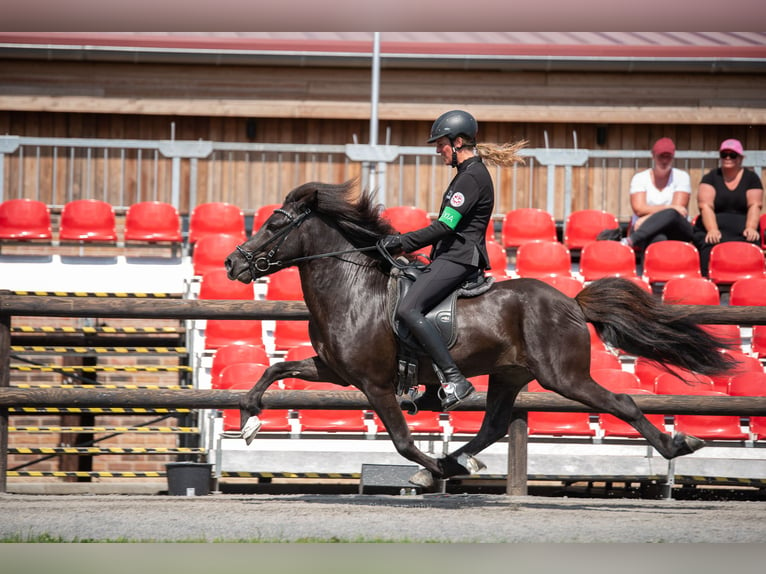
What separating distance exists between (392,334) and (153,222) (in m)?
6.95

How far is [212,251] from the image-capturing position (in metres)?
11.4

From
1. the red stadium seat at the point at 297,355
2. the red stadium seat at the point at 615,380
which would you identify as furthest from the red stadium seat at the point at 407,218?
the red stadium seat at the point at 615,380

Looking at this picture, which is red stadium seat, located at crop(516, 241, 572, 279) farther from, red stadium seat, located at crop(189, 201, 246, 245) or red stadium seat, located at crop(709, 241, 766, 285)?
red stadium seat, located at crop(189, 201, 246, 245)

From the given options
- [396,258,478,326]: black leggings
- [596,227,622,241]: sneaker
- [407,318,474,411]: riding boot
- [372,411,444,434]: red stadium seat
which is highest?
[596,227,622,241]: sneaker

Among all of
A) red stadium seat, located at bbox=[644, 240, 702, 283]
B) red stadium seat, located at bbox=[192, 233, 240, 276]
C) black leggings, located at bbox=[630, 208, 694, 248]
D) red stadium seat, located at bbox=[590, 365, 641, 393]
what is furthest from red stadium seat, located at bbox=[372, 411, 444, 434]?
black leggings, located at bbox=[630, 208, 694, 248]

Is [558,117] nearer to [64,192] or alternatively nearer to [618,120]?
[618,120]

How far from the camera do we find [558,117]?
1714 cm

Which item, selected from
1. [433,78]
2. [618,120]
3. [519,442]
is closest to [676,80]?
[618,120]

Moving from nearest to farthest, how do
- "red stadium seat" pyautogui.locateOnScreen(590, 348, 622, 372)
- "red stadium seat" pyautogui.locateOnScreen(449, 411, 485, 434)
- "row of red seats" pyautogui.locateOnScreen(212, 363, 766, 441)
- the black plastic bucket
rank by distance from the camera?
the black plastic bucket
"row of red seats" pyautogui.locateOnScreen(212, 363, 766, 441)
"red stadium seat" pyautogui.locateOnScreen(449, 411, 485, 434)
"red stadium seat" pyautogui.locateOnScreen(590, 348, 622, 372)

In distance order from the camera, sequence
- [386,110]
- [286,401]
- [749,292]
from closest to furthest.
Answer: [286,401] < [749,292] < [386,110]

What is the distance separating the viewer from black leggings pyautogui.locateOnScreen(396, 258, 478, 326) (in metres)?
6.05

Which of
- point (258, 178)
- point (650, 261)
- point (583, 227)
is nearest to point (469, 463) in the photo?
point (650, 261)

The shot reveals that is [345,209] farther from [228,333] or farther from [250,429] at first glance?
[228,333]
